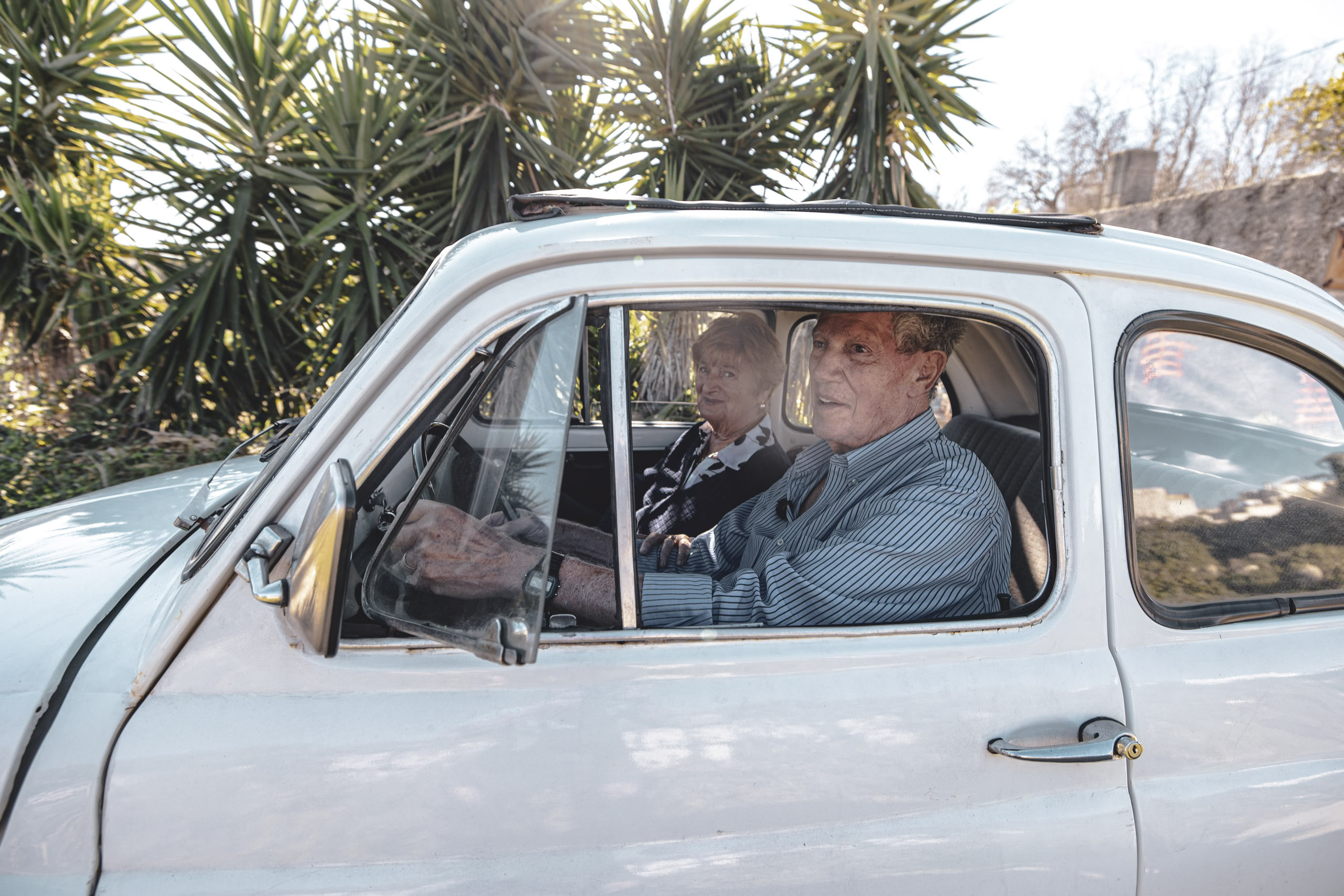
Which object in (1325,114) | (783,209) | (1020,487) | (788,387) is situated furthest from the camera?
(1325,114)

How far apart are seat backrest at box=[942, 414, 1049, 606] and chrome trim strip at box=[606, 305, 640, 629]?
74 centimetres

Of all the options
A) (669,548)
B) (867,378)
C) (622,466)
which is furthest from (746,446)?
(622,466)

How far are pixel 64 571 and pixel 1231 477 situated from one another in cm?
236

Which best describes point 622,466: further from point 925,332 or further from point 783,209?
point 925,332

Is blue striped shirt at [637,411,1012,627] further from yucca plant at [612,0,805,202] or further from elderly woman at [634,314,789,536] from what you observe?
yucca plant at [612,0,805,202]

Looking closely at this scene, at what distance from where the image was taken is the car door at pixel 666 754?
45.8 inches

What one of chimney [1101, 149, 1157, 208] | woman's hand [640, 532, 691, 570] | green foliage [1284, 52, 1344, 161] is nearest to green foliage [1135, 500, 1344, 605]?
woman's hand [640, 532, 691, 570]

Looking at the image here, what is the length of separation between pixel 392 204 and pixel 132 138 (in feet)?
5.66

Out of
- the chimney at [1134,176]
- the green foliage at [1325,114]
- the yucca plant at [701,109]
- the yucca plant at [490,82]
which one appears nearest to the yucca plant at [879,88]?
the yucca plant at [701,109]

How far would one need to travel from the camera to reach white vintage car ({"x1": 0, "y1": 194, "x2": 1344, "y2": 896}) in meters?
A: 1.16

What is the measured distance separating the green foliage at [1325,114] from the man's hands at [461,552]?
43.1ft

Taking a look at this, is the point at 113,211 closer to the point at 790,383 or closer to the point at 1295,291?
the point at 790,383

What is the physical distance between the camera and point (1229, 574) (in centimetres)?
151

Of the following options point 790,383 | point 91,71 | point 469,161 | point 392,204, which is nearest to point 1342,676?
point 790,383
